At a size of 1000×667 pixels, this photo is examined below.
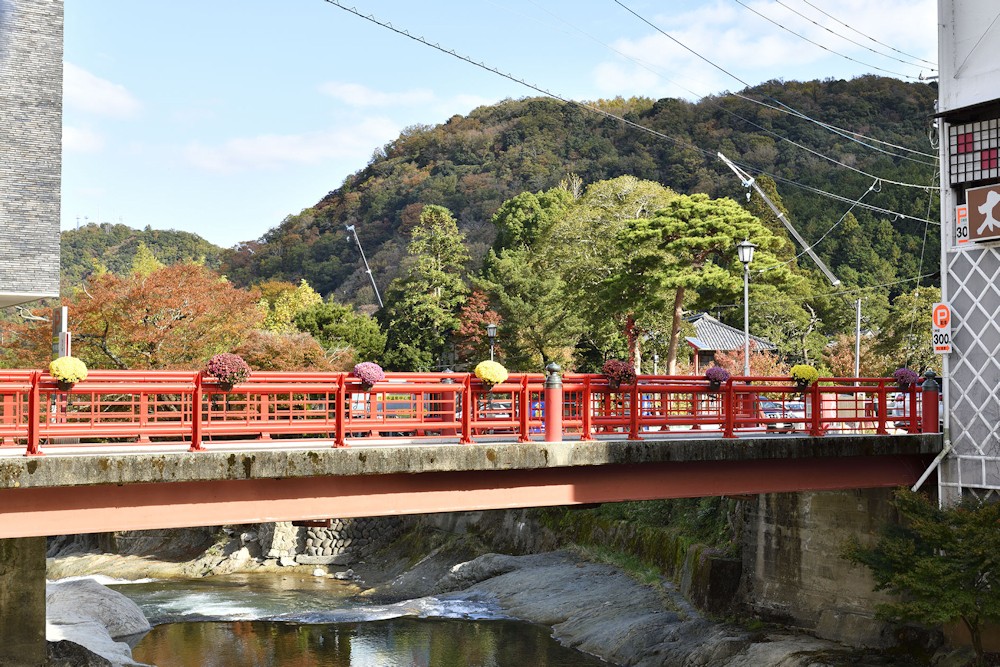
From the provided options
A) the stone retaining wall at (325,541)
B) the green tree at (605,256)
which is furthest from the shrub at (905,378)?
the stone retaining wall at (325,541)

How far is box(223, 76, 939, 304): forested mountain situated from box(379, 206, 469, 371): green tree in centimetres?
2892

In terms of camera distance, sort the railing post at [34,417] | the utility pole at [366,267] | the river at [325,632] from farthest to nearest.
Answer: the utility pole at [366,267] → the river at [325,632] → the railing post at [34,417]

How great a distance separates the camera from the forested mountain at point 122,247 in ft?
360

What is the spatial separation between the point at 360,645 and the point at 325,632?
7.19ft

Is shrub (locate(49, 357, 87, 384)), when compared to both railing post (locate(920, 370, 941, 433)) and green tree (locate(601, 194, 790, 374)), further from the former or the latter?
green tree (locate(601, 194, 790, 374))

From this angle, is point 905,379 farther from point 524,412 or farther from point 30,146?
point 30,146

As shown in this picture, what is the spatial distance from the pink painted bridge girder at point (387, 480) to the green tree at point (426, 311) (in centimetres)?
4287

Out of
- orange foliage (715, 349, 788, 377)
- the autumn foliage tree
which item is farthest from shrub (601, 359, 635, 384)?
orange foliage (715, 349, 788, 377)

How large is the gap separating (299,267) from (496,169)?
25.9 metres

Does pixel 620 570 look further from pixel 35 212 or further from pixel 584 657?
pixel 35 212

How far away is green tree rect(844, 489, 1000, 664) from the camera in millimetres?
17378

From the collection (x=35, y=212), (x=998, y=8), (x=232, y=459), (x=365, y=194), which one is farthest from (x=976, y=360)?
(x=365, y=194)

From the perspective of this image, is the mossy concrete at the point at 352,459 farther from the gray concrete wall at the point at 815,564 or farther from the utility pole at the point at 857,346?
the utility pole at the point at 857,346

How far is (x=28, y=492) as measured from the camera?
41.0 feet
